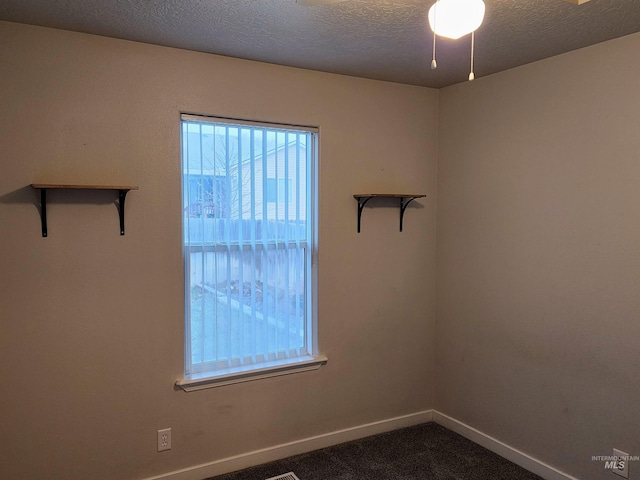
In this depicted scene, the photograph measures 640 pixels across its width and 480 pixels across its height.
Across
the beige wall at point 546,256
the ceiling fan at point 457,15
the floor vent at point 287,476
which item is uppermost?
the ceiling fan at point 457,15

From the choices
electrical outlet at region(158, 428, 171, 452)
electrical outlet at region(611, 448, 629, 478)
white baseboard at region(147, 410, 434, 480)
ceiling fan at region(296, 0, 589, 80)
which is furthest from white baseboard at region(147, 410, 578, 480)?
ceiling fan at region(296, 0, 589, 80)

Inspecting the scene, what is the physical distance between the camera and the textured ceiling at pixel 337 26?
6.33ft

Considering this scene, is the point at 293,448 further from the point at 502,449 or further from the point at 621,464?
the point at 621,464

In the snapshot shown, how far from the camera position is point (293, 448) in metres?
2.91

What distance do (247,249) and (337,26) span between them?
51.8 inches

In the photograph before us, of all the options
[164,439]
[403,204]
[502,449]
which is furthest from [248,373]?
[502,449]

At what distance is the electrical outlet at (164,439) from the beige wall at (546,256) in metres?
1.92

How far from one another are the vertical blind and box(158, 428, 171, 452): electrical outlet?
327 millimetres

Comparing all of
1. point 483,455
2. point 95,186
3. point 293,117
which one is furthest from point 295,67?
point 483,455

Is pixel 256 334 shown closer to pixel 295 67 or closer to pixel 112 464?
pixel 112 464

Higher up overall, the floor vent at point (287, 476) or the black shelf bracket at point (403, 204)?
the black shelf bracket at point (403, 204)

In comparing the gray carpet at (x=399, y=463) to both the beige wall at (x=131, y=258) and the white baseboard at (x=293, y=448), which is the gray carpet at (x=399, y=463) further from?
the beige wall at (x=131, y=258)

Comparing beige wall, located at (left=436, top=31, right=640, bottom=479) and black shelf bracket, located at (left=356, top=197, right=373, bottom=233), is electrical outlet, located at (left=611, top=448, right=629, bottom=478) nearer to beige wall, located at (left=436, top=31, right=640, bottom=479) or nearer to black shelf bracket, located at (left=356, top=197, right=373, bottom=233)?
beige wall, located at (left=436, top=31, right=640, bottom=479)

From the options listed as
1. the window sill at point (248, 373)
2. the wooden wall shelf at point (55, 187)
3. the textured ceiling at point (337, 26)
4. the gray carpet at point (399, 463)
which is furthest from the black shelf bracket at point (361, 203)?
the gray carpet at point (399, 463)
